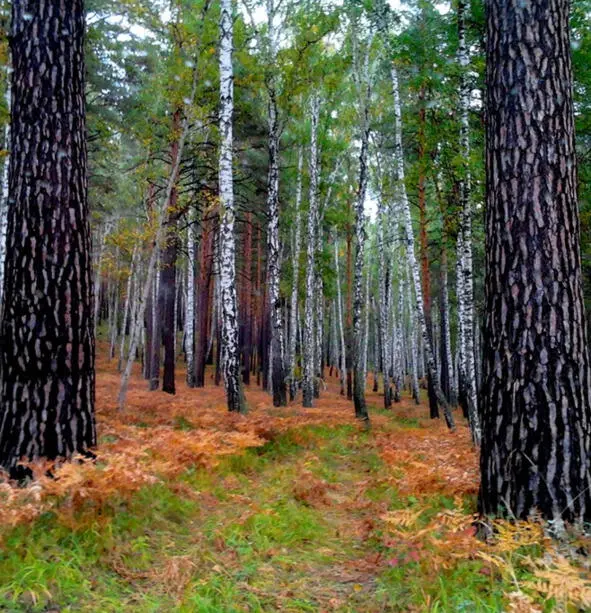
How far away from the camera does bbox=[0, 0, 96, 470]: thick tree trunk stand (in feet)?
14.3

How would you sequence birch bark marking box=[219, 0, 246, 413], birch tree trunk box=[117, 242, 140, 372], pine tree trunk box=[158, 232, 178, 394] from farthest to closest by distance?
1. birch tree trunk box=[117, 242, 140, 372]
2. pine tree trunk box=[158, 232, 178, 394]
3. birch bark marking box=[219, 0, 246, 413]

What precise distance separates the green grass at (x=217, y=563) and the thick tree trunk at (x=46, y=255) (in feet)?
3.53

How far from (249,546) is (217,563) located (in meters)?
0.42

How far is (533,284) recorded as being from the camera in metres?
3.62

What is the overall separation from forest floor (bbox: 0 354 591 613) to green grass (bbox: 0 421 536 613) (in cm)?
1

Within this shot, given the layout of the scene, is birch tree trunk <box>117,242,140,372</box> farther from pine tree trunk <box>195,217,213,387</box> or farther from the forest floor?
the forest floor

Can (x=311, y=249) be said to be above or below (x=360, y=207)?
below

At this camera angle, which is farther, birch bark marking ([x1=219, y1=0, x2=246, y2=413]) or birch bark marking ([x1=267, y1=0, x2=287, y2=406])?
birch bark marking ([x1=267, y1=0, x2=287, y2=406])

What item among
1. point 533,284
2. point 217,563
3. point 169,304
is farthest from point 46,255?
point 169,304

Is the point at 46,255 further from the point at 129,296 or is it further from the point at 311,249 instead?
the point at 129,296

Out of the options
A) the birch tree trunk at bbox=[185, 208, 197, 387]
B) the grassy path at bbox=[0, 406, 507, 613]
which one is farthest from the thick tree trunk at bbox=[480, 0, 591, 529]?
the birch tree trunk at bbox=[185, 208, 197, 387]

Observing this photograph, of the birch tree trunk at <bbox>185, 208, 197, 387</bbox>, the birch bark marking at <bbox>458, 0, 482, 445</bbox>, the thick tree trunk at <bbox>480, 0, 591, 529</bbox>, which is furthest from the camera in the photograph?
the birch tree trunk at <bbox>185, 208, 197, 387</bbox>

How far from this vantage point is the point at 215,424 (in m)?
8.85

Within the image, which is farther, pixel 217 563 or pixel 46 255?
pixel 46 255
